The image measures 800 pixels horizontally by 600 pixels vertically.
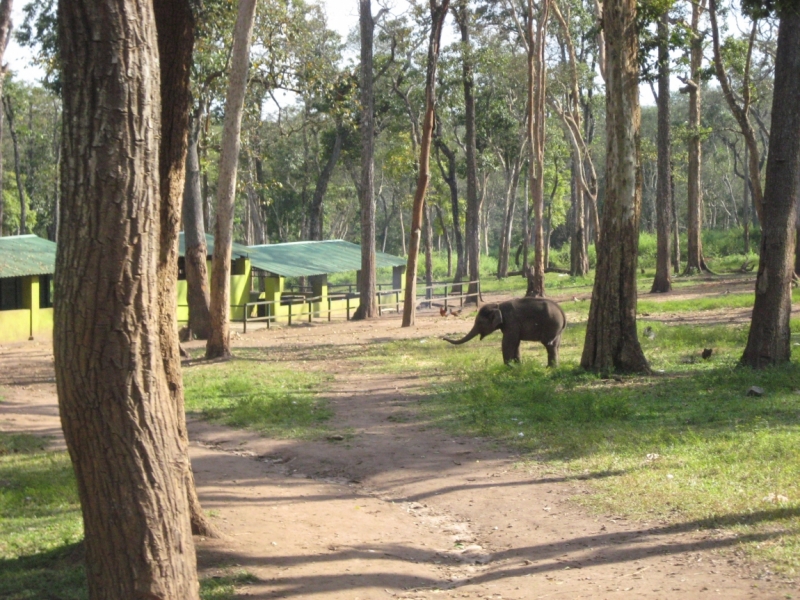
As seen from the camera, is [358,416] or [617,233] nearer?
[358,416]

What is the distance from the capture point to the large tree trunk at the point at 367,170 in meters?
28.9

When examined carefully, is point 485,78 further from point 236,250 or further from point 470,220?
point 236,250

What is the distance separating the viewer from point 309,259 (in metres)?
35.6

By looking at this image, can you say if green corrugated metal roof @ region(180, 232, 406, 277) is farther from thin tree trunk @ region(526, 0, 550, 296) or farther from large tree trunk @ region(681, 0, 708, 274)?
large tree trunk @ region(681, 0, 708, 274)

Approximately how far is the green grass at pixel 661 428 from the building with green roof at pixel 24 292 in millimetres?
11705

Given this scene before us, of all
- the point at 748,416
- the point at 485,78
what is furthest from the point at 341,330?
the point at 485,78

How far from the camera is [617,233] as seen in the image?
1432 cm

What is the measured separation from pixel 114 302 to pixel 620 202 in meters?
11.0

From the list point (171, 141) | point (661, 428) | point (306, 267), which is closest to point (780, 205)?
point (661, 428)

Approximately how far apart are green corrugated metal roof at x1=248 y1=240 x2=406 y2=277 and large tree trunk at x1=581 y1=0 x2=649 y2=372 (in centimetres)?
1859

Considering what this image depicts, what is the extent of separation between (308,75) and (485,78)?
28204 mm

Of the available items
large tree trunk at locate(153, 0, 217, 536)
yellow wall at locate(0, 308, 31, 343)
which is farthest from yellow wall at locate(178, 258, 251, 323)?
large tree trunk at locate(153, 0, 217, 536)

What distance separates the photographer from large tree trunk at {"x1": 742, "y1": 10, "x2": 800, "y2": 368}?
13.6 metres

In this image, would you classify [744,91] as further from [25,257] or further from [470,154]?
[470,154]
